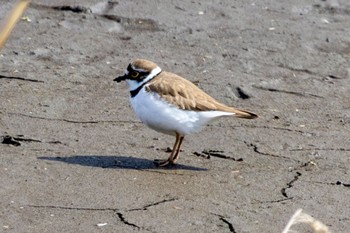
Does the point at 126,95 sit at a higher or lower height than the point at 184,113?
lower

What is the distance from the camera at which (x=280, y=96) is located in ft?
28.3

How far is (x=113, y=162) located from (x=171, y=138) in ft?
2.79

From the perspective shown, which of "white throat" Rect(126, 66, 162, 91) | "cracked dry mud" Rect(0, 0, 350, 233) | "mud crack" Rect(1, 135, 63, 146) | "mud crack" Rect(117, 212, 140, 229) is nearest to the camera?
"mud crack" Rect(117, 212, 140, 229)

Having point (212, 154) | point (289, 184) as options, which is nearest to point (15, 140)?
point (212, 154)

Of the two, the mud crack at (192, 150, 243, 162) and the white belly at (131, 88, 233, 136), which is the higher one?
the white belly at (131, 88, 233, 136)

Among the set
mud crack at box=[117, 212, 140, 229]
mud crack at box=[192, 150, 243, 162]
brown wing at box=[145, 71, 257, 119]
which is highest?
brown wing at box=[145, 71, 257, 119]

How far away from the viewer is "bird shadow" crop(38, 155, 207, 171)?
21.6ft

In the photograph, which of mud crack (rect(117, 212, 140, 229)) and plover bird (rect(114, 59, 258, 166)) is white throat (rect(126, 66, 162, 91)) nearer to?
plover bird (rect(114, 59, 258, 166))

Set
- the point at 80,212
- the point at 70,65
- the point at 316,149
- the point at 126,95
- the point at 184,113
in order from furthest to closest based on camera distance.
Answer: the point at 70,65 → the point at 126,95 → the point at 316,149 → the point at 184,113 → the point at 80,212

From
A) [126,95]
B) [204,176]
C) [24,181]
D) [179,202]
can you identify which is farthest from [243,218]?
[126,95]

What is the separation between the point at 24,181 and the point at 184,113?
1256 millimetres

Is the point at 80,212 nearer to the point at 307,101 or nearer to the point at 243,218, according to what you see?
the point at 243,218

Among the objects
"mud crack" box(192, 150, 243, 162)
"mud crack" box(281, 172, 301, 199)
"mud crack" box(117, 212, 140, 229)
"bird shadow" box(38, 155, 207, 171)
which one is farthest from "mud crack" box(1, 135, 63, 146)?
"mud crack" box(281, 172, 301, 199)

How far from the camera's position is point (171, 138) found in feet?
24.3
